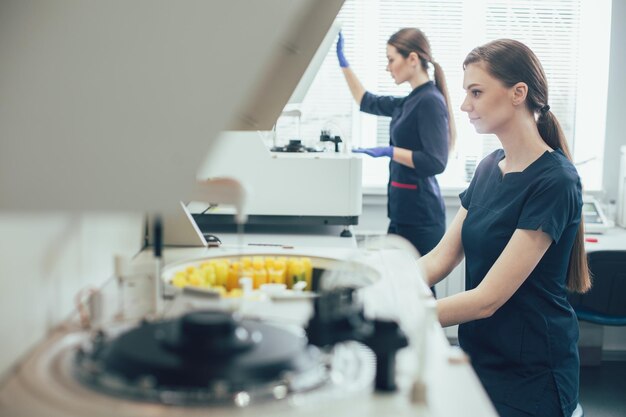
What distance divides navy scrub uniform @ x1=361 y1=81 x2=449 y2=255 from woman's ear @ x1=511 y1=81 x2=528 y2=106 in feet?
3.53

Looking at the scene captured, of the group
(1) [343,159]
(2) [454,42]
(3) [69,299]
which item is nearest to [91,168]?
(3) [69,299]

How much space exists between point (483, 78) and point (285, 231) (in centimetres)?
94

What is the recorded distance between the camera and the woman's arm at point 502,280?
1627 millimetres

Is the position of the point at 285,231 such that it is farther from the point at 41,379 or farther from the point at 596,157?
the point at 596,157

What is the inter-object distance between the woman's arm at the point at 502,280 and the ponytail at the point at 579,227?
0.60 feet

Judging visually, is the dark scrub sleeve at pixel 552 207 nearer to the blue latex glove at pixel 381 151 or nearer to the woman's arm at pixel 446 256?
the woman's arm at pixel 446 256

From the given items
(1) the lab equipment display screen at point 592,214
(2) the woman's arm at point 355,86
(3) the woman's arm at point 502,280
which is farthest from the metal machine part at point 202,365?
(1) the lab equipment display screen at point 592,214

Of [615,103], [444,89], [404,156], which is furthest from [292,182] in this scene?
[615,103]

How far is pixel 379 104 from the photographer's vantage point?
328cm

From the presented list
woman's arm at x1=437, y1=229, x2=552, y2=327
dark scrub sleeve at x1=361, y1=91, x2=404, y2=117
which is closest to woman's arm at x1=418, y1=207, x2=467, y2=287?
woman's arm at x1=437, y1=229, x2=552, y2=327

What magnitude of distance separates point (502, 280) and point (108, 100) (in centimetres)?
114

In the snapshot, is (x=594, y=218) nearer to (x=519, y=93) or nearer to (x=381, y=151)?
(x=381, y=151)

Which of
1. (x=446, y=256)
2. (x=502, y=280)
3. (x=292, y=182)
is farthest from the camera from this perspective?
(x=292, y=182)

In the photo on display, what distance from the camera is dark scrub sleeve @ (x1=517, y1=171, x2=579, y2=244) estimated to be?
1633mm
